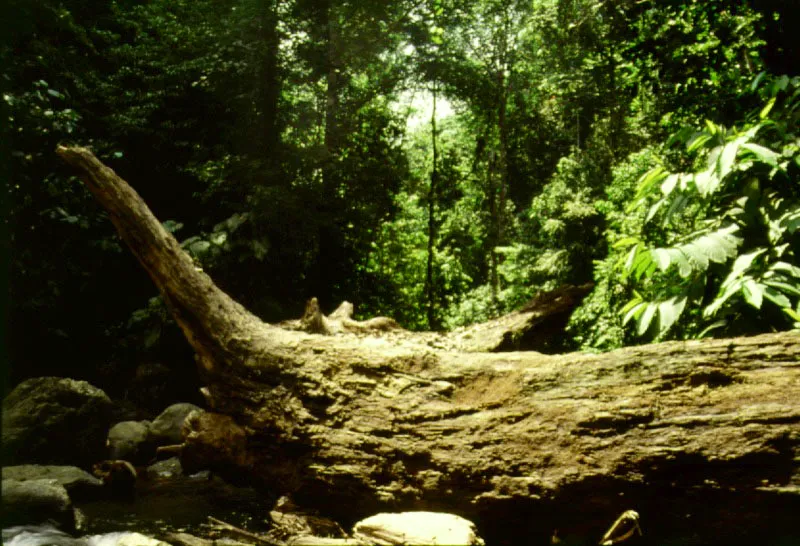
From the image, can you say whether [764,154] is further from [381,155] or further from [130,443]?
[381,155]

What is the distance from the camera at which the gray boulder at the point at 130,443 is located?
6656mm

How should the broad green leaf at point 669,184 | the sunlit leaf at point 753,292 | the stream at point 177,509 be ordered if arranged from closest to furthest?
the sunlit leaf at point 753,292 → the broad green leaf at point 669,184 → the stream at point 177,509

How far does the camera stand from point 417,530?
8.08ft

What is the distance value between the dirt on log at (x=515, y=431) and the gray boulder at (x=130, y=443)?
330 centimetres

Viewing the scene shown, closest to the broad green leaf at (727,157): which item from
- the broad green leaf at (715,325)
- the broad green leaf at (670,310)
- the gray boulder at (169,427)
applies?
the broad green leaf at (670,310)

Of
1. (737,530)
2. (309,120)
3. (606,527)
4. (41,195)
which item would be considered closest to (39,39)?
(41,195)

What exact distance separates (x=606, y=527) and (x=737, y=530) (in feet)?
1.75

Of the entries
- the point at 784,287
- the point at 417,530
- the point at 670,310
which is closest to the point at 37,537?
the point at 417,530

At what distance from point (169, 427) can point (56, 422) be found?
5.14 feet

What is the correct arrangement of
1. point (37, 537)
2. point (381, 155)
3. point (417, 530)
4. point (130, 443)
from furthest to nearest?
point (381, 155) < point (130, 443) < point (37, 537) < point (417, 530)

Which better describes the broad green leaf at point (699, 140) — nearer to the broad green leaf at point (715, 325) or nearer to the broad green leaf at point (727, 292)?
the broad green leaf at point (727, 292)

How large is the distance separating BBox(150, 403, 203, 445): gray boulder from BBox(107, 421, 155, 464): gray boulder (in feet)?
0.30

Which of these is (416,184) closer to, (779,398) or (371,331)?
(371,331)

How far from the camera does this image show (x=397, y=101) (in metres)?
14.1
